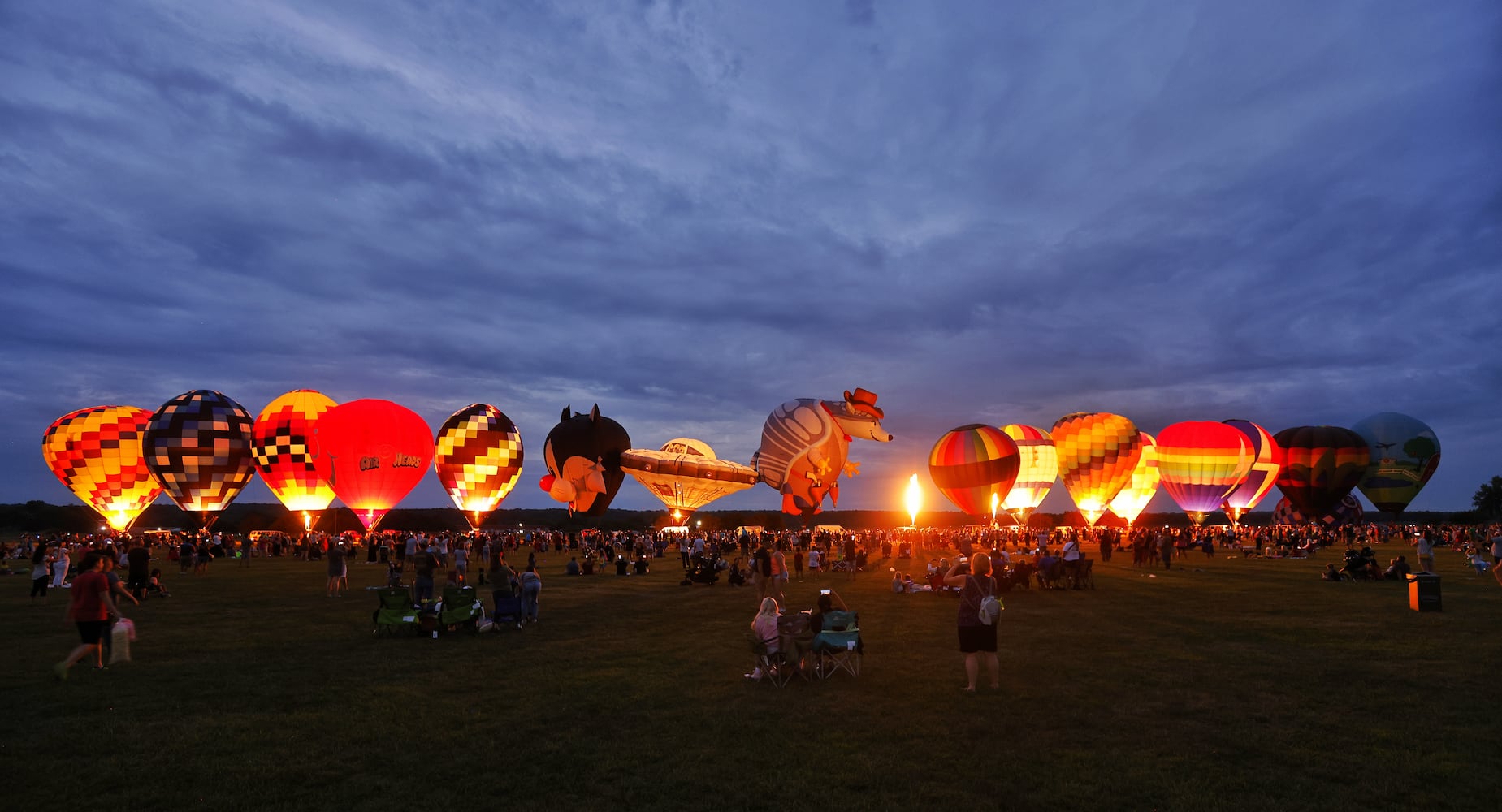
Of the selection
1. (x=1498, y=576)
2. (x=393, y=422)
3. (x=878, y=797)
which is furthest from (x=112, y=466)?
(x=1498, y=576)

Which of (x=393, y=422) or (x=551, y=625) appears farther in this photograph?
(x=393, y=422)

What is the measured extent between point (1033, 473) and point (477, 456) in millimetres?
33891

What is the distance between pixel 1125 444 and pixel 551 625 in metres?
42.3

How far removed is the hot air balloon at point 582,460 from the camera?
4788 centimetres

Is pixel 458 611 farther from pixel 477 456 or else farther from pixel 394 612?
pixel 477 456

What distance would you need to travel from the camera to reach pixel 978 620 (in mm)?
9438

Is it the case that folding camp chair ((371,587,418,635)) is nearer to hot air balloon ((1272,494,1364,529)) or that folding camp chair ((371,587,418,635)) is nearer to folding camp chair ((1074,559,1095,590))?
folding camp chair ((1074,559,1095,590))

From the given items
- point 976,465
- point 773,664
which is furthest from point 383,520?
point 773,664

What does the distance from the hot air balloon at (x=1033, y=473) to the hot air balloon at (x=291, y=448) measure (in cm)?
3957

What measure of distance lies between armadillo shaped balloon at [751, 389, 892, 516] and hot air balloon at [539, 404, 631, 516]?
11796 mm

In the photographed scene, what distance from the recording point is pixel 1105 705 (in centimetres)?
883

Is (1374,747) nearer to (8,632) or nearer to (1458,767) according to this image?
(1458,767)

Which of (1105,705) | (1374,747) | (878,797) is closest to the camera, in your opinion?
(878,797)

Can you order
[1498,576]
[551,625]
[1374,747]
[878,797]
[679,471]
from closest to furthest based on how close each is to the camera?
[878,797] → [1374,747] → [551,625] → [1498,576] → [679,471]
